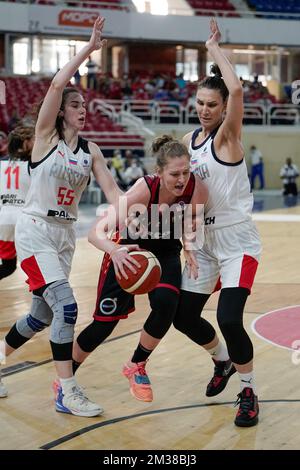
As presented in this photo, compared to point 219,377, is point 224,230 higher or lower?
higher

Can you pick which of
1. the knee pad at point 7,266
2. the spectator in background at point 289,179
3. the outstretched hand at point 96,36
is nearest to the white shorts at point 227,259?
the outstretched hand at point 96,36

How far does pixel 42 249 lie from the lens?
4.54 metres

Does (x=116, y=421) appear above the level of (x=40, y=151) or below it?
below

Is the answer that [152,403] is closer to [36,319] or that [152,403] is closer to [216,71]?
[36,319]

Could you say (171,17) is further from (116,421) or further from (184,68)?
(116,421)

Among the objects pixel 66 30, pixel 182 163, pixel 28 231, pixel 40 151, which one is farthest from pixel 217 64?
pixel 66 30

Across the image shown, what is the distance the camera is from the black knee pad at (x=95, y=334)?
14.9 feet

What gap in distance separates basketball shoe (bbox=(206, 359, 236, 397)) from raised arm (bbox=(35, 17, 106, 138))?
1705 mm

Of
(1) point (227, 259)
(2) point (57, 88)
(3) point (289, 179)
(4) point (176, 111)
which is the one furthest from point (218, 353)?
(4) point (176, 111)

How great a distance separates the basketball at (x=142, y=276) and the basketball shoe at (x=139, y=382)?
2.43ft

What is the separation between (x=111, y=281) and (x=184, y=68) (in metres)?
29.0

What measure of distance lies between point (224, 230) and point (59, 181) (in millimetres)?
960

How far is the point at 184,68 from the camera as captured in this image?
3266cm

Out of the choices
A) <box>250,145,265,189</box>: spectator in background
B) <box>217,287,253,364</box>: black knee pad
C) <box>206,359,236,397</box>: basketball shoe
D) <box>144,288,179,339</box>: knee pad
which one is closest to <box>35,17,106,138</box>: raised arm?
<box>144,288,179,339</box>: knee pad
